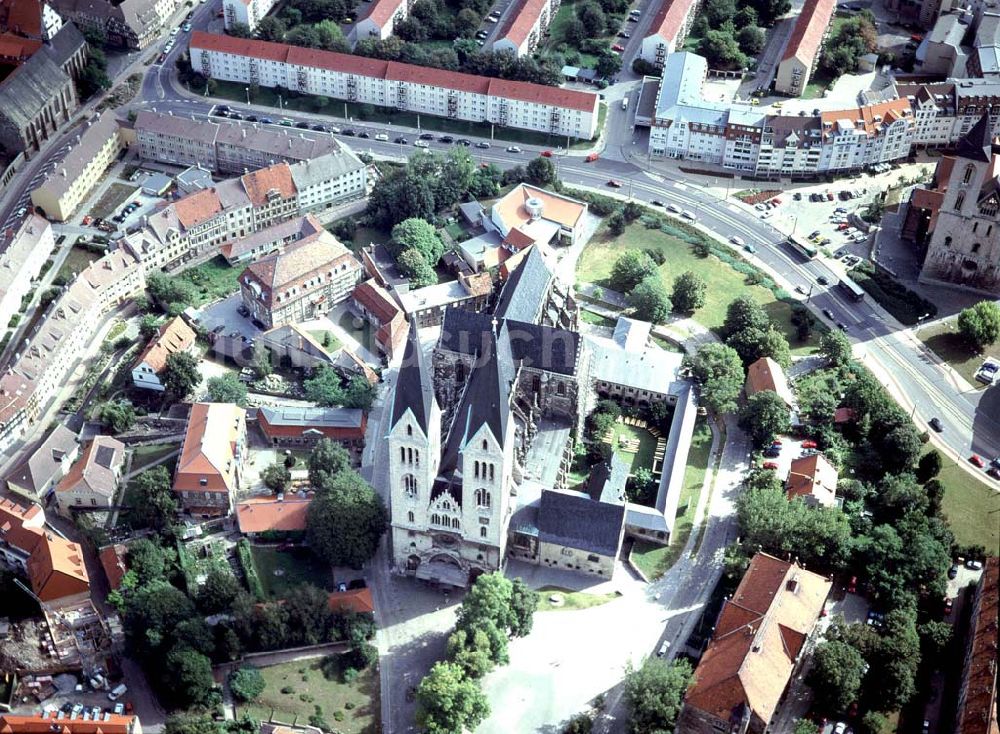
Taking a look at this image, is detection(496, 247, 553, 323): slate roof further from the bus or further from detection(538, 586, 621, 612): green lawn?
the bus

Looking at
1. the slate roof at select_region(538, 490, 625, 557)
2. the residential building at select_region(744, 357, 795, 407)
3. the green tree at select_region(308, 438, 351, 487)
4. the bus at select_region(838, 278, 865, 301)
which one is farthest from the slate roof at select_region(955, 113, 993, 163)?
the green tree at select_region(308, 438, 351, 487)

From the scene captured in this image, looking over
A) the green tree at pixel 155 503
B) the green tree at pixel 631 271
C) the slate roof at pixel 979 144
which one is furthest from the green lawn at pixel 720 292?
the green tree at pixel 155 503

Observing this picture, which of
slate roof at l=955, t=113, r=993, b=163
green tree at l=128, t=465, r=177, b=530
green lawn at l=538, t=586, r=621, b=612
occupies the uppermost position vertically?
slate roof at l=955, t=113, r=993, b=163

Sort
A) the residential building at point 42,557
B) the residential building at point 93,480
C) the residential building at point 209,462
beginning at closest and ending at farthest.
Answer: the residential building at point 42,557, the residential building at point 209,462, the residential building at point 93,480

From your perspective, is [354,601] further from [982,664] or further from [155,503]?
[982,664]

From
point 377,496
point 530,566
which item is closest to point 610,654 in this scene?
point 530,566

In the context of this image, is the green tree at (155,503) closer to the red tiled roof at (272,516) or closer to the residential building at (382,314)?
the red tiled roof at (272,516)

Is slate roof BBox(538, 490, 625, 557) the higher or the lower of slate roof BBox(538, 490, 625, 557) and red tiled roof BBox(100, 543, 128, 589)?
the higher
